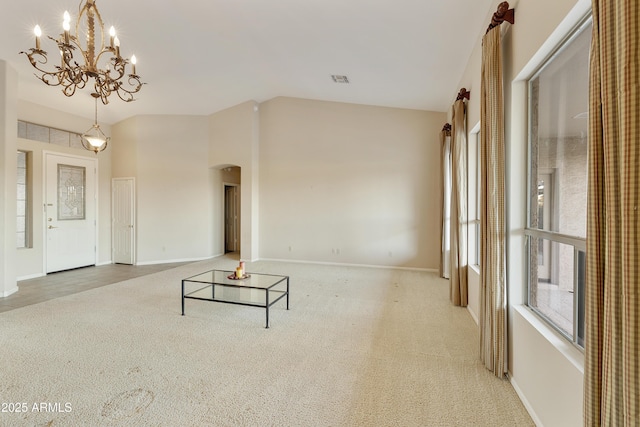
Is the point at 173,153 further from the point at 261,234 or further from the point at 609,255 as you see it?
the point at 609,255

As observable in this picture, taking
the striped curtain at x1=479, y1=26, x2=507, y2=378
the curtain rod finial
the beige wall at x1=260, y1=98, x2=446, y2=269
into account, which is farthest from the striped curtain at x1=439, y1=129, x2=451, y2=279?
the striped curtain at x1=479, y1=26, x2=507, y2=378

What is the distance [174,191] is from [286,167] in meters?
2.66

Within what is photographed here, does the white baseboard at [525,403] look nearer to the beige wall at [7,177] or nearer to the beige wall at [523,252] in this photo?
the beige wall at [523,252]

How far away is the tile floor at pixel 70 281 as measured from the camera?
4383 mm

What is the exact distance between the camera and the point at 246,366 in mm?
2594

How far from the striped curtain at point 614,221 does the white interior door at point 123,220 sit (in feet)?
25.4

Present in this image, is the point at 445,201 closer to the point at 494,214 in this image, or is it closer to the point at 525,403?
the point at 494,214

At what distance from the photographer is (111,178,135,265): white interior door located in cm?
698

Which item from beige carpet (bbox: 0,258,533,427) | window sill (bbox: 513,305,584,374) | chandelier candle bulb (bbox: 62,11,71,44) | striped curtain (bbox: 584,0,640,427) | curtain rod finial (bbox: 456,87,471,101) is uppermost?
curtain rod finial (bbox: 456,87,471,101)

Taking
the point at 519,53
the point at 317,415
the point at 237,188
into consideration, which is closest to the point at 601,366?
the point at 317,415

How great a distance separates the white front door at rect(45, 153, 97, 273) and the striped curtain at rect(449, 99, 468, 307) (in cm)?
709

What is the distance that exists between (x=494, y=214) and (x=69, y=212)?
746 cm

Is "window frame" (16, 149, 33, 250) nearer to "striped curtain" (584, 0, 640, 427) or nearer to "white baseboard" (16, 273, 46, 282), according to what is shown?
"white baseboard" (16, 273, 46, 282)

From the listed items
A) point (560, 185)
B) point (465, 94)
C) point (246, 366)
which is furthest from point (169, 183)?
point (560, 185)
